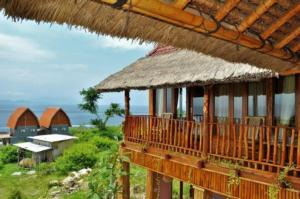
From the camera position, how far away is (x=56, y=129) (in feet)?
123

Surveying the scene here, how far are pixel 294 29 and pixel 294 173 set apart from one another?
3.14 metres

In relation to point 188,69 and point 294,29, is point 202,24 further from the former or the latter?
point 188,69

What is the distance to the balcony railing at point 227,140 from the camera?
5762 millimetres

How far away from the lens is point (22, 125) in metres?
36.2

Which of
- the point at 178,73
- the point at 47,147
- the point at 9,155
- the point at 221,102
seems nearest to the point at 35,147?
the point at 47,147

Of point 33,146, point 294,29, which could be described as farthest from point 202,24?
point 33,146

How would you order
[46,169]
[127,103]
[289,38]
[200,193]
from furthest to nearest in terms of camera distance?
[46,169], [127,103], [200,193], [289,38]

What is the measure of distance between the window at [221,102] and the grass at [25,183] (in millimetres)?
12252

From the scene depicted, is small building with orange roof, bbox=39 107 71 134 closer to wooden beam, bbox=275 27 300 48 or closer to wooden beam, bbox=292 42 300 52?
wooden beam, bbox=292 42 300 52

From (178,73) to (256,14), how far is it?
561 centimetres

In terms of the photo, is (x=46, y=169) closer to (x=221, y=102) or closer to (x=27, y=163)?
(x=27, y=163)

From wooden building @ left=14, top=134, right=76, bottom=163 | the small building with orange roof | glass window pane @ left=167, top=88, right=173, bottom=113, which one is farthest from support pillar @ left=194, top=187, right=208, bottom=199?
the small building with orange roof

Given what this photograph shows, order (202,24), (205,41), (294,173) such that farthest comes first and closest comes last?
(294,173) → (205,41) → (202,24)

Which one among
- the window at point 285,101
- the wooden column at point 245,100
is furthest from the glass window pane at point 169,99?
the window at point 285,101
